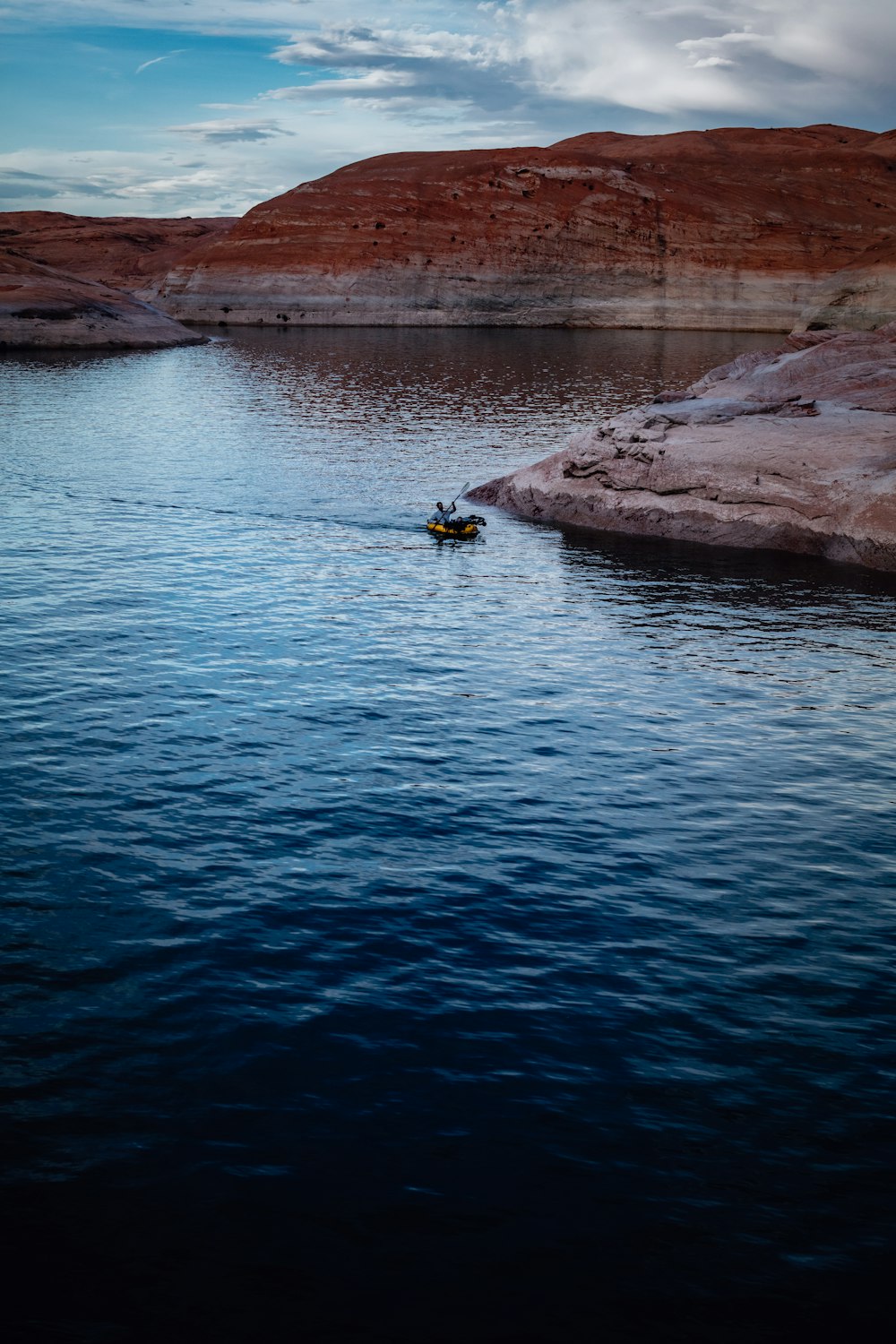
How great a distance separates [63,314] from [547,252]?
69513 millimetres

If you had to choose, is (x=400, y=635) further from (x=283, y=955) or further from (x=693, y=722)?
(x=283, y=955)

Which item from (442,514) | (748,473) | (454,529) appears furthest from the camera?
(442,514)

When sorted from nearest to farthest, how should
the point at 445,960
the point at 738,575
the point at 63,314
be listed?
the point at 445,960
the point at 738,575
the point at 63,314

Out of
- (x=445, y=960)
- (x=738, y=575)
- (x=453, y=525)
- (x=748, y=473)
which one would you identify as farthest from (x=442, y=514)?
(x=445, y=960)

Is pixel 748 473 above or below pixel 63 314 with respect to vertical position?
below

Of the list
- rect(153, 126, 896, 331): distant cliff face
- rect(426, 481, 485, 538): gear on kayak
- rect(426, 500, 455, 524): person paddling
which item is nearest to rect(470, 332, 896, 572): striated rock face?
rect(426, 500, 455, 524): person paddling

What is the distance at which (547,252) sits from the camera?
144625mm

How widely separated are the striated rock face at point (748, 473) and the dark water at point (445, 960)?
3276 millimetres

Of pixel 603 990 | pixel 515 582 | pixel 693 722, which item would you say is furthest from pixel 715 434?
pixel 603 990

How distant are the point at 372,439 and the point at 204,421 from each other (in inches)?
379

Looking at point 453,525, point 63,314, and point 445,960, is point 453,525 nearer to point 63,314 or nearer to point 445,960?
point 445,960

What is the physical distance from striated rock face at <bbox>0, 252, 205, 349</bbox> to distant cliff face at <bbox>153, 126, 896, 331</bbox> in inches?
1534

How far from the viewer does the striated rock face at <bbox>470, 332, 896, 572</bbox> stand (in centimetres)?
2994

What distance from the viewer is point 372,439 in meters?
A: 49.2
